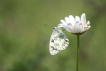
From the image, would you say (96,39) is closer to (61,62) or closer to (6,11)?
(61,62)

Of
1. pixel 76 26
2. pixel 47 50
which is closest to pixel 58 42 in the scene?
pixel 76 26

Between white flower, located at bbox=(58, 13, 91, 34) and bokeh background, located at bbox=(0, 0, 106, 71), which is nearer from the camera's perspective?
→ white flower, located at bbox=(58, 13, 91, 34)

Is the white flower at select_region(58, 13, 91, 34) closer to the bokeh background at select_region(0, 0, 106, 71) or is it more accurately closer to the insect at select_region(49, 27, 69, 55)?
the insect at select_region(49, 27, 69, 55)

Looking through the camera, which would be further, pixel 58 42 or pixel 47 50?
pixel 47 50

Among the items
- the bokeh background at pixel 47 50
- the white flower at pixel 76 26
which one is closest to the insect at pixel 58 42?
the white flower at pixel 76 26

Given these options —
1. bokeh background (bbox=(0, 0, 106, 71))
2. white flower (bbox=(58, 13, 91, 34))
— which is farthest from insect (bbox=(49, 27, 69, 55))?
bokeh background (bbox=(0, 0, 106, 71))

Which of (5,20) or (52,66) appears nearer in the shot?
(52,66)

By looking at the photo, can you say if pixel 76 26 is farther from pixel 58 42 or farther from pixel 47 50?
pixel 47 50

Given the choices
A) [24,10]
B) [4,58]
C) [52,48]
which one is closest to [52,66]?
[4,58]
